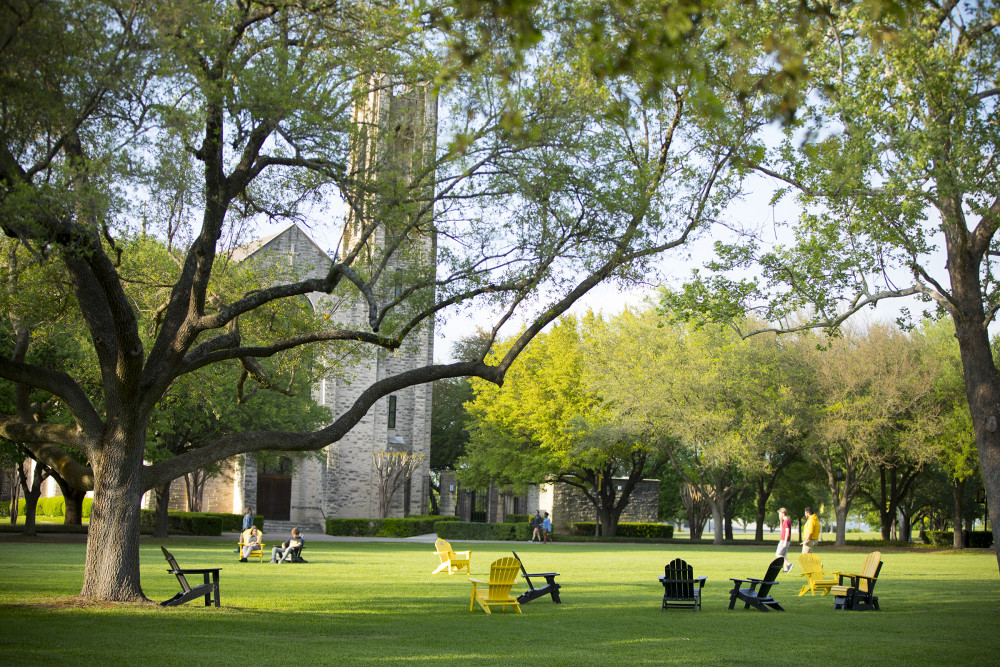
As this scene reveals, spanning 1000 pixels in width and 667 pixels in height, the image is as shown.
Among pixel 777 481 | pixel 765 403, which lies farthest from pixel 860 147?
pixel 777 481

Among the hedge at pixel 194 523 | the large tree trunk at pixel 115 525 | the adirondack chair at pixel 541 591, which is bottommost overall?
the hedge at pixel 194 523

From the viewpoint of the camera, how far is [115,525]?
1161cm

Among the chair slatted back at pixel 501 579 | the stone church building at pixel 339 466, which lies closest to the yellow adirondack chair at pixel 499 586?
the chair slatted back at pixel 501 579

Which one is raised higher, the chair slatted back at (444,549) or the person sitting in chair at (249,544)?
the chair slatted back at (444,549)

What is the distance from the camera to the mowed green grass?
8.73 m

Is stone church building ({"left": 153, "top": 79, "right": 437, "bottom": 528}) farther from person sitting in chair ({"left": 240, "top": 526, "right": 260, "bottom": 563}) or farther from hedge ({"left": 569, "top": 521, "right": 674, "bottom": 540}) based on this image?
person sitting in chair ({"left": 240, "top": 526, "right": 260, "bottom": 563})

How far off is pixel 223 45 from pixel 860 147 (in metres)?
9.36

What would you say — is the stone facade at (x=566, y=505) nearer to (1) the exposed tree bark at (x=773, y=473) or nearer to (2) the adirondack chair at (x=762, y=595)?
(1) the exposed tree bark at (x=773, y=473)

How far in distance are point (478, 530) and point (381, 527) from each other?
4.48 metres

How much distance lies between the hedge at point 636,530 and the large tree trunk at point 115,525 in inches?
1364

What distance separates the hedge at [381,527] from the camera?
38.9 metres

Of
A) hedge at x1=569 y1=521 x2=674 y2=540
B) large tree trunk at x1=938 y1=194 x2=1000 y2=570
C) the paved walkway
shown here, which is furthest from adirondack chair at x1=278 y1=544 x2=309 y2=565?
hedge at x1=569 y1=521 x2=674 y2=540

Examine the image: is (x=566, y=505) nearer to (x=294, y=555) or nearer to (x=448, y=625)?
(x=294, y=555)

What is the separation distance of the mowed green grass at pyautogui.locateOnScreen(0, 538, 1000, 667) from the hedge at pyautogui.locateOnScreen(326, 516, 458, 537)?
65.6ft
